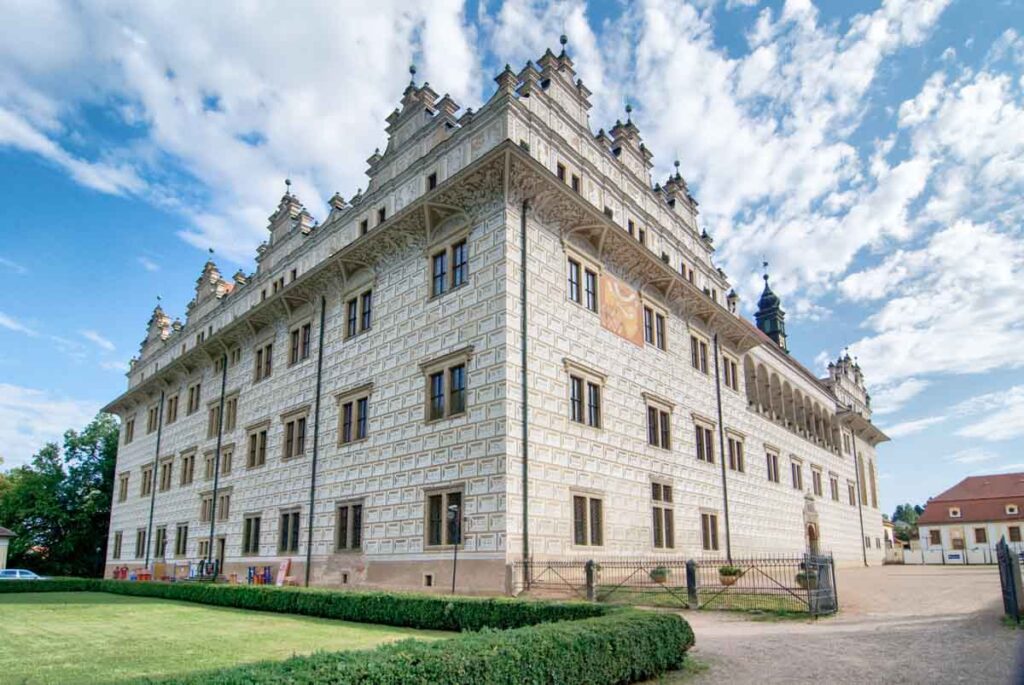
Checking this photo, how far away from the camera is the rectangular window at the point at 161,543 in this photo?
125 feet

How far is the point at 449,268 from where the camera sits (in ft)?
75.1

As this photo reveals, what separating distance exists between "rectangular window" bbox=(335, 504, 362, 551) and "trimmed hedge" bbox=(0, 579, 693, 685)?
8.00 m

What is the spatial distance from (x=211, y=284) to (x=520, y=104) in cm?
2693

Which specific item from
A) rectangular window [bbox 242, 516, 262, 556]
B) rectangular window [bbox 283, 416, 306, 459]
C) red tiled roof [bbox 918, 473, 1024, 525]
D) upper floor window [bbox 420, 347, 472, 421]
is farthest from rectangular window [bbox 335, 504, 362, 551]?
red tiled roof [bbox 918, 473, 1024, 525]

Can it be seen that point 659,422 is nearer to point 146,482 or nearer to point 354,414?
point 354,414

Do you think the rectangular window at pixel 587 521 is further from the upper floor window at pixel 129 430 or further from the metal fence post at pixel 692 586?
the upper floor window at pixel 129 430

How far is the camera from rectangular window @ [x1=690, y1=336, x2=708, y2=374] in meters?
30.9

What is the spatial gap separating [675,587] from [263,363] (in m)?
21.4

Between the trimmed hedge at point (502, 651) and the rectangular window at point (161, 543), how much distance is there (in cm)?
2722

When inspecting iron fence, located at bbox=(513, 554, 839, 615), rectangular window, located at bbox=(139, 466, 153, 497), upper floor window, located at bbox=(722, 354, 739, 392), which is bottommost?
iron fence, located at bbox=(513, 554, 839, 615)

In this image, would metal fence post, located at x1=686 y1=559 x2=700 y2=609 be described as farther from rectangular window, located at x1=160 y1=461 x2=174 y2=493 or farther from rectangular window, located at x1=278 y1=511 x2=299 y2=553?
rectangular window, located at x1=160 y1=461 x2=174 y2=493

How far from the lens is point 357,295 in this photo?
2712 cm

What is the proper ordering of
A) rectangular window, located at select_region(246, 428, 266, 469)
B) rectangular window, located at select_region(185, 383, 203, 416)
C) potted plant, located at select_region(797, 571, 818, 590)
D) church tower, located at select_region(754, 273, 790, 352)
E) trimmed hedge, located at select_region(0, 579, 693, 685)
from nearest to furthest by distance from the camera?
trimmed hedge, located at select_region(0, 579, 693, 685) → potted plant, located at select_region(797, 571, 818, 590) → rectangular window, located at select_region(246, 428, 266, 469) → rectangular window, located at select_region(185, 383, 203, 416) → church tower, located at select_region(754, 273, 790, 352)

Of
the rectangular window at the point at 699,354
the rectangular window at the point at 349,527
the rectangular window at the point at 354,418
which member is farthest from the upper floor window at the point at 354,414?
the rectangular window at the point at 699,354
